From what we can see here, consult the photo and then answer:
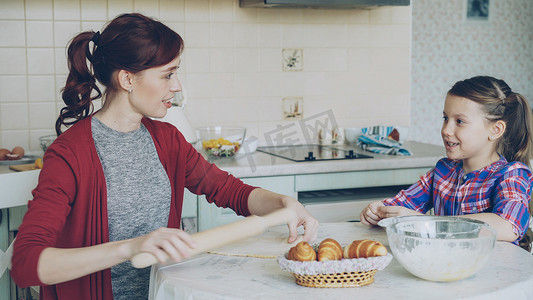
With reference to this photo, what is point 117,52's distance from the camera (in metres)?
1.59

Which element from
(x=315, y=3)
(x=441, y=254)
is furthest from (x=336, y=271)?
(x=315, y=3)

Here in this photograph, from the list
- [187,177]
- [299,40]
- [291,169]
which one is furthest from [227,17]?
[187,177]

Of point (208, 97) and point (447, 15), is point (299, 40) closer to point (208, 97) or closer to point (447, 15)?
point (208, 97)

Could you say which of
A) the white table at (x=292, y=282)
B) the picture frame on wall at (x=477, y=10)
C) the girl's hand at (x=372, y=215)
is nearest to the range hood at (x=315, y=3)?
the girl's hand at (x=372, y=215)

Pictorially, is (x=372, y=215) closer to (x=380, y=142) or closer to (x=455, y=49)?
(x=380, y=142)

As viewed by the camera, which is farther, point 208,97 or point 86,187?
point 208,97

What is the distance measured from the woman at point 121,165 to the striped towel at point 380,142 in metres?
1.26

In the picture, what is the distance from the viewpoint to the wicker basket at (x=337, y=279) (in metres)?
1.15

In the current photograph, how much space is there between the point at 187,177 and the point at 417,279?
0.89 metres

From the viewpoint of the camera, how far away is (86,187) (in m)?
1.51

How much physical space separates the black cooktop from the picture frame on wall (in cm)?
298

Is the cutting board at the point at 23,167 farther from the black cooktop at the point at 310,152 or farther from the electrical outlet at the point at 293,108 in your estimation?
the electrical outlet at the point at 293,108

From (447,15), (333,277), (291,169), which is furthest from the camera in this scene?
(447,15)

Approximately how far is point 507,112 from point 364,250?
902mm
